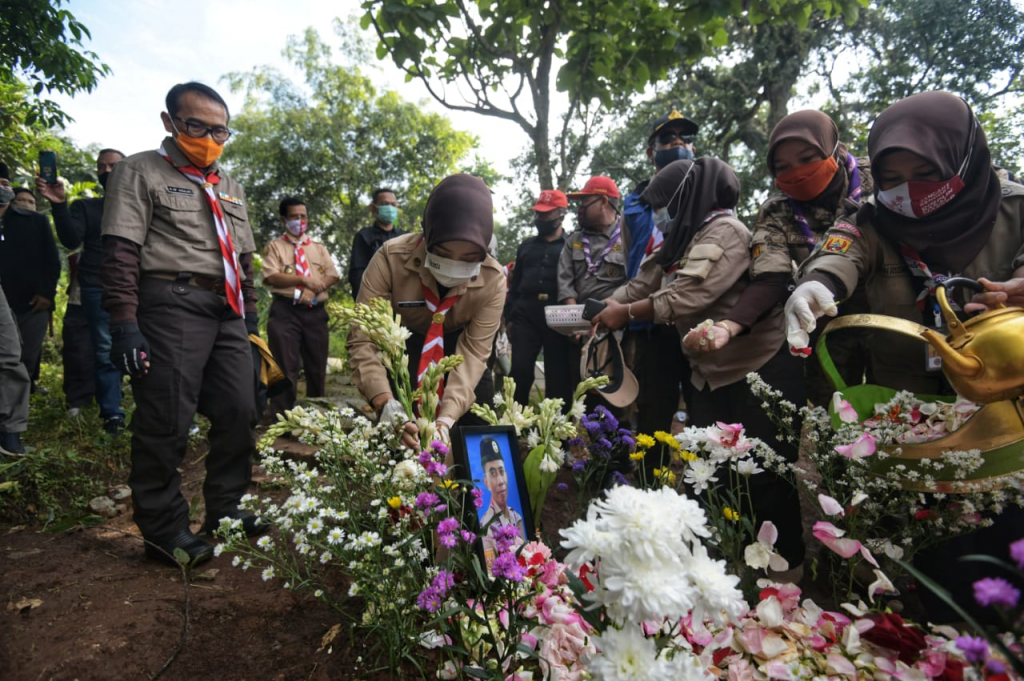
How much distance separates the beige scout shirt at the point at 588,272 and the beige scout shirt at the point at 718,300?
155 centimetres

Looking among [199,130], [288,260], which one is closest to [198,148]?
[199,130]

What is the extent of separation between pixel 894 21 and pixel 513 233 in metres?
8.59

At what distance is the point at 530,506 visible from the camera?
167 centimetres

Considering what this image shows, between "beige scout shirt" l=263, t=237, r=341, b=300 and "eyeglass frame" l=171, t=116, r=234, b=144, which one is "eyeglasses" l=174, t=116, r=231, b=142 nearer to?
"eyeglass frame" l=171, t=116, r=234, b=144

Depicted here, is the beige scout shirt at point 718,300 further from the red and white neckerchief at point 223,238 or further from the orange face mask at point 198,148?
the orange face mask at point 198,148

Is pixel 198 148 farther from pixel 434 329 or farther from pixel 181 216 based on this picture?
pixel 434 329

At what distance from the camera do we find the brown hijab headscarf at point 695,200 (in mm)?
2463

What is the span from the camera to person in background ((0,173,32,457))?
3182mm

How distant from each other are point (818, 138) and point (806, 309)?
96 centimetres

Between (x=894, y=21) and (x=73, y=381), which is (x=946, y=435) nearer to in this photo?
(x=73, y=381)

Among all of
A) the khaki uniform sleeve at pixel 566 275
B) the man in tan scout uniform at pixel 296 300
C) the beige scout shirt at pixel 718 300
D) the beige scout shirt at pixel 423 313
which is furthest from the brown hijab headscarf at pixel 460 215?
the man in tan scout uniform at pixel 296 300

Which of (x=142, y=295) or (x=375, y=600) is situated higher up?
(x=142, y=295)

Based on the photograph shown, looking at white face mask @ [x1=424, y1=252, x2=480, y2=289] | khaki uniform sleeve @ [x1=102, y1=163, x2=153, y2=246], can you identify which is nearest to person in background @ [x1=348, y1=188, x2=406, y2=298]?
Answer: khaki uniform sleeve @ [x1=102, y1=163, x2=153, y2=246]

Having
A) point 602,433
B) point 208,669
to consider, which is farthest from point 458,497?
point 208,669
